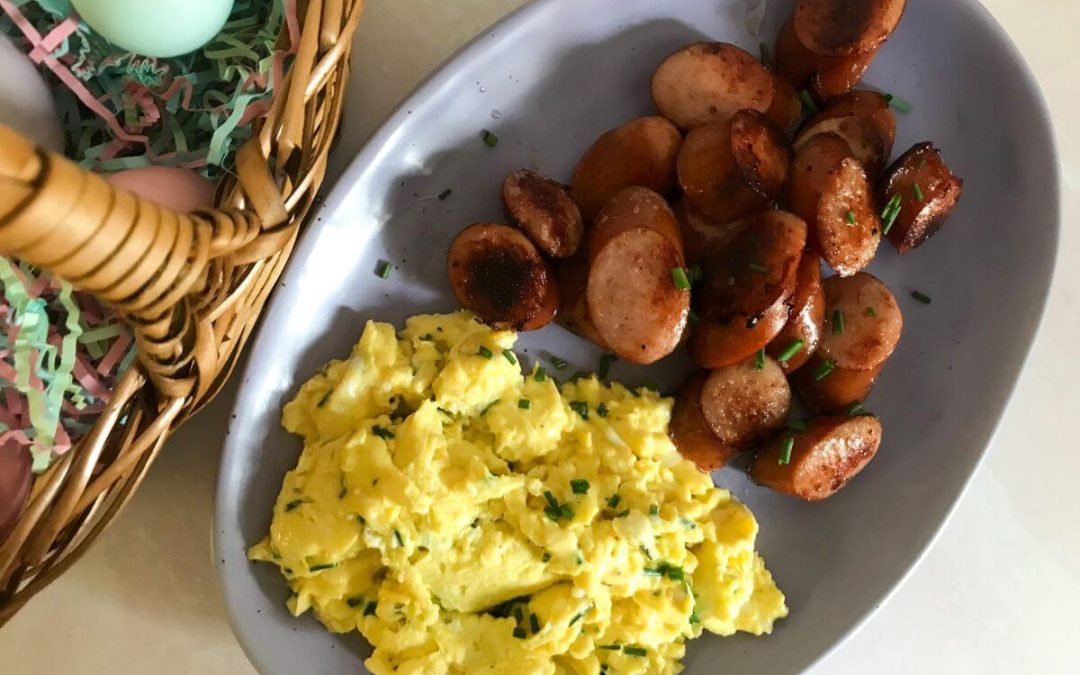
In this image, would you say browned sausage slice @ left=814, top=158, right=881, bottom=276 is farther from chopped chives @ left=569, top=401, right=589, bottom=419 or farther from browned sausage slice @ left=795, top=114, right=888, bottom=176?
chopped chives @ left=569, top=401, right=589, bottom=419

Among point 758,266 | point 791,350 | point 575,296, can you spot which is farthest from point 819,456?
point 575,296

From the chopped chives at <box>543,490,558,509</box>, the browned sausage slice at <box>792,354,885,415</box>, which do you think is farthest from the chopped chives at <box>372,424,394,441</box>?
the browned sausage slice at <box>792,354,885,415</box>

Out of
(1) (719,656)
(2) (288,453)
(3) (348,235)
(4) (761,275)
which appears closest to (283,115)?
(3) (348,235)

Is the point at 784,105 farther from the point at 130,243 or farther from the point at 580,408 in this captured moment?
the point at 130,243

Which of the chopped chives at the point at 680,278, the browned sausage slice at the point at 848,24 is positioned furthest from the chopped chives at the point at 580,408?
the browned sausage slice at the point at 848,24

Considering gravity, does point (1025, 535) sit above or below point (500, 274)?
below
